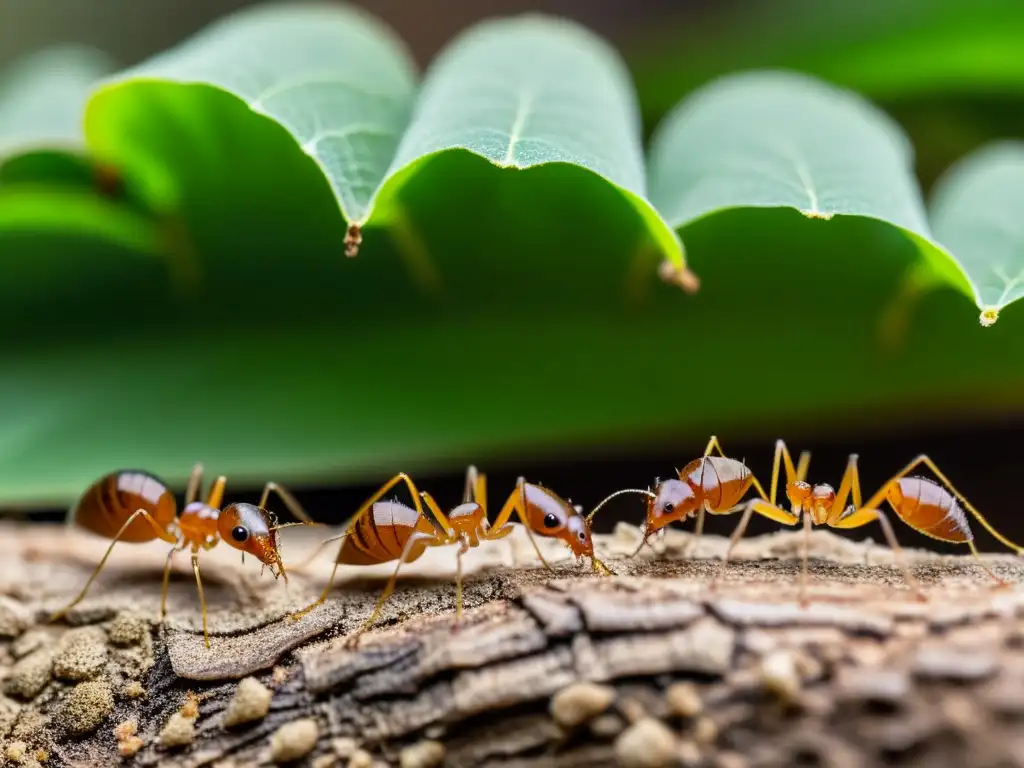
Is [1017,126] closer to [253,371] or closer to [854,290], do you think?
[854,290]

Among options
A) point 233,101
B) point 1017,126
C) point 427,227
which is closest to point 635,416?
point 427,227

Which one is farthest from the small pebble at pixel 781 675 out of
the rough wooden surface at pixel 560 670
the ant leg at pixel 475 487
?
the ant leg at pixel 475 487

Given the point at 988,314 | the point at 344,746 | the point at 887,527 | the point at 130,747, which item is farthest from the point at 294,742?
the point at 988,314

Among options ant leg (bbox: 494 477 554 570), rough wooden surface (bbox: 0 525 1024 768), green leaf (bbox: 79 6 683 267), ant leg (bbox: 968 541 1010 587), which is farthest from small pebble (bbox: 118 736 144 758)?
ant leg (bbox: 968 541 1010 587)

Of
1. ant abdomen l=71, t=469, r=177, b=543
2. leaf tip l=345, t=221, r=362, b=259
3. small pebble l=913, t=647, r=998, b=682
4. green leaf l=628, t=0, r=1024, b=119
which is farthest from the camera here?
green leaf l=628, t=0, r=1024, b=119

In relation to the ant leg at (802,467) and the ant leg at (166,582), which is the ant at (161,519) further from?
the ant leg at (802,467)

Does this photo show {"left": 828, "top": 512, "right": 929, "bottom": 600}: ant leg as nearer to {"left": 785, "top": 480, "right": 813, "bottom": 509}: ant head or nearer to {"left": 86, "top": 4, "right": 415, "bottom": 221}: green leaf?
{"left": 785, "top": 480, "right": 813, "bottom": 509}: ant head

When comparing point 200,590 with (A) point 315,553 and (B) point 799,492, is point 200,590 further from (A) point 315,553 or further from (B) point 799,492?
(B) point 799,492
